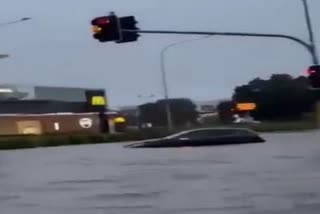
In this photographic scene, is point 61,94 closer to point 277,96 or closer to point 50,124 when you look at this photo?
point 50,124

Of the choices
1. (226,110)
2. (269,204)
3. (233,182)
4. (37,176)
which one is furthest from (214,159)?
(226,110)

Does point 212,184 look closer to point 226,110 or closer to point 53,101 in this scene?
point 226,110

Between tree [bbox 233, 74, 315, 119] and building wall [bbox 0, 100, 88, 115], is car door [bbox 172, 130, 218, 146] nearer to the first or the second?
tree [bbox 233, 74, 315, 119]

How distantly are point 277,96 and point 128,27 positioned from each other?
36.6m

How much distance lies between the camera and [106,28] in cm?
2203

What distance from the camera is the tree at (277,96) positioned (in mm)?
54269

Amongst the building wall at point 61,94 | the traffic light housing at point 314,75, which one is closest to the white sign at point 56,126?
the building wall at point 61,94

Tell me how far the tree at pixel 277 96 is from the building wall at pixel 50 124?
2769 centimetres

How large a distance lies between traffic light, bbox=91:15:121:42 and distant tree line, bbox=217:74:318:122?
29.2 meters

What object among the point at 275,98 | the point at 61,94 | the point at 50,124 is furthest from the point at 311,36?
the point at 61,94

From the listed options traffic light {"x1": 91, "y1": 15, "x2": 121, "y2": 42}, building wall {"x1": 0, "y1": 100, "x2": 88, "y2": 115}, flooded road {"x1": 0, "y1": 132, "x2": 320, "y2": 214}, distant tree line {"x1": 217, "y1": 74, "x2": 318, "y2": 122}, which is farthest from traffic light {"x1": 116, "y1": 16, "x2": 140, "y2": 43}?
building wall {"x1": 0, "y1": 100, "x2": 88, "y2": 115}

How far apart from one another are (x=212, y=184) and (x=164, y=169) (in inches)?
214

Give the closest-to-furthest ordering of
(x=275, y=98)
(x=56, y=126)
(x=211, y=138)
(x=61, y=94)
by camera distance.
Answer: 1. (x=211, y=138)
2. (x=275, y=98)
3. (x=56, y=126)
4. (x=61, y=94)

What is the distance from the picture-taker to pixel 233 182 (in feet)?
51.3
